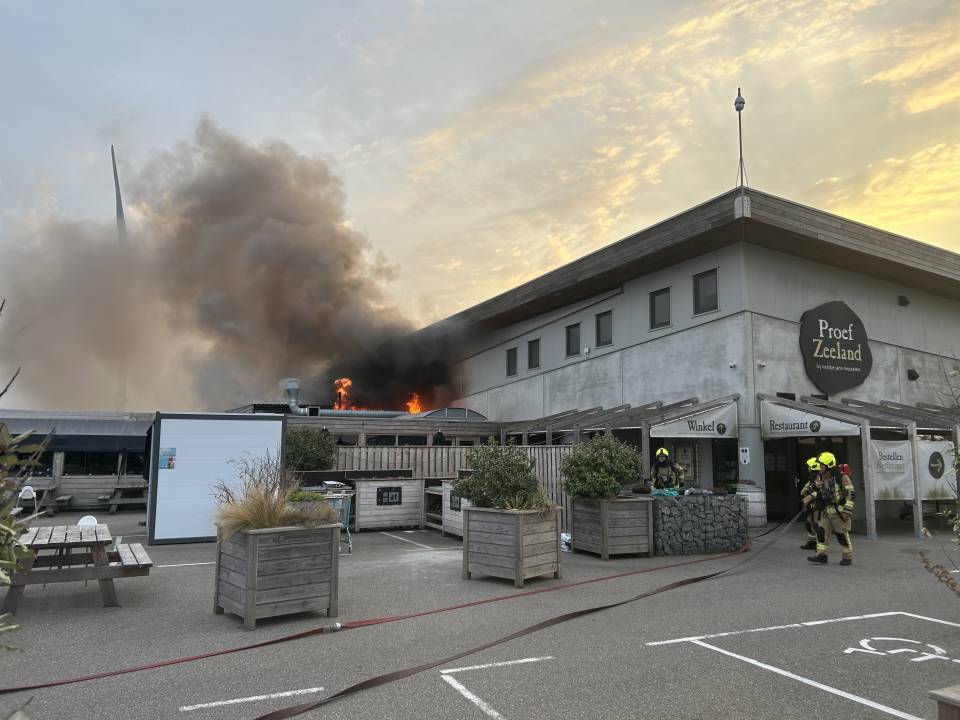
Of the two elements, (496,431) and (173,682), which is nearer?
(173,682)

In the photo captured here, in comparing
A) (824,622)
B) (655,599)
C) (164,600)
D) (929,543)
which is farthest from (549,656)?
(929,543)

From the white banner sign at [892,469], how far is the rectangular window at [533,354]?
12.8m

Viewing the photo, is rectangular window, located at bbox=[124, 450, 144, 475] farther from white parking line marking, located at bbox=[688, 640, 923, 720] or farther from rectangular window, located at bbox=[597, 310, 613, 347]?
white parking line marking, located at bbox=[688, 640, 923, 720]

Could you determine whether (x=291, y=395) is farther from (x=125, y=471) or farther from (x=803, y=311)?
(x=803, y=311)

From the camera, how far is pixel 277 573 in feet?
20.8

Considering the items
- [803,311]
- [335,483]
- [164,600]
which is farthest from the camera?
[803,311]

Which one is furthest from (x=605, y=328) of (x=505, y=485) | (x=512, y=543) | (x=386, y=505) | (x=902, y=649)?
(x=902, y=649)

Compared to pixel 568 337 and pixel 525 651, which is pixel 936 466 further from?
pixel 525 651

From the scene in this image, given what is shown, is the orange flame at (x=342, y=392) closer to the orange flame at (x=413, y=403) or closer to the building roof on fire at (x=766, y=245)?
the orange flame at (x=413, y=403)

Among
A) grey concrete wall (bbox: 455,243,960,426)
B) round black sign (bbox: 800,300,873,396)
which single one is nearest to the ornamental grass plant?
grey concrete wall (bbox: 455,243,960,426)

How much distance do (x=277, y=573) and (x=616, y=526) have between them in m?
5.60

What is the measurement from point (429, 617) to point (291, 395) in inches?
932

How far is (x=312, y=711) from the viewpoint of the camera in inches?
166

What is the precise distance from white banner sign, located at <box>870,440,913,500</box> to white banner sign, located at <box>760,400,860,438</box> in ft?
2.07
